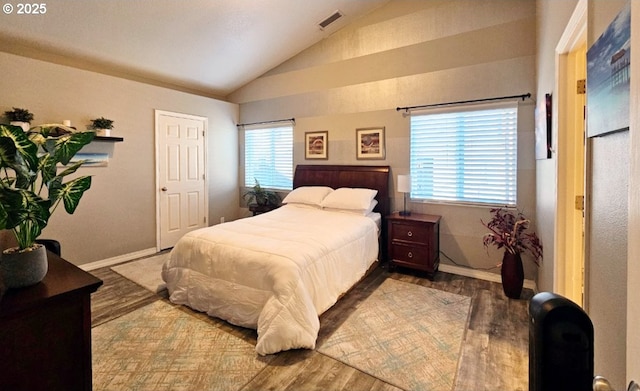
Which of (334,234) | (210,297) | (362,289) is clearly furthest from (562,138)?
(210,297)

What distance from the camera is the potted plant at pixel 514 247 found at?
3012 mm

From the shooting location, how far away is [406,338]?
7.77 ft

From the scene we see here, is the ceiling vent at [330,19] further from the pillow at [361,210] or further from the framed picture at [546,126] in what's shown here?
the framed picture at [546,126]

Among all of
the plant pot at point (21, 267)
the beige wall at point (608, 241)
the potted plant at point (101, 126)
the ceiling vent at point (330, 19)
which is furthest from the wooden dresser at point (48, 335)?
the ceiling vent at point (330, 19)

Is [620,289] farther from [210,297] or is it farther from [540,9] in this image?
[540,9]

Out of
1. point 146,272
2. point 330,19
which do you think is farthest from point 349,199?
point 146,272

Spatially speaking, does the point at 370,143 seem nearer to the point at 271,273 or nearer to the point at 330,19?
the point at 330,19

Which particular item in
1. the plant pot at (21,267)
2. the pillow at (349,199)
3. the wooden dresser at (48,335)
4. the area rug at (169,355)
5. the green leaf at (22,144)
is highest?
the green leaf at (22,144)

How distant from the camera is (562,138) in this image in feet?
6.82

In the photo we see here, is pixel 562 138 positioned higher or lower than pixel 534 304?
higher

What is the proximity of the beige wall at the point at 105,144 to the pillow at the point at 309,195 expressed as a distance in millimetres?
2040

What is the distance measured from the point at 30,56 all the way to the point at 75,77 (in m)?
0.44

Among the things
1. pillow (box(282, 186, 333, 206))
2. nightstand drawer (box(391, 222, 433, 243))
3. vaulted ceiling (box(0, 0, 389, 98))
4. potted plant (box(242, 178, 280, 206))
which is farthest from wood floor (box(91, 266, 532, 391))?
vaulted ceiling (box(0, 0, 389, 98))

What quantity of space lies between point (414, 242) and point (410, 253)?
0.14 metres
